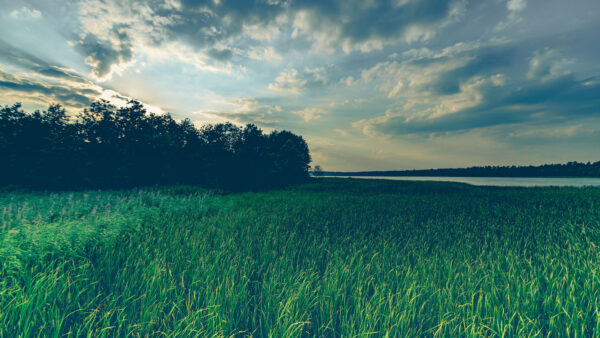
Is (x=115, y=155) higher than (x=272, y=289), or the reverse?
(x=115, y=155)

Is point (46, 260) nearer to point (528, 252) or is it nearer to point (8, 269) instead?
point (8, 269)

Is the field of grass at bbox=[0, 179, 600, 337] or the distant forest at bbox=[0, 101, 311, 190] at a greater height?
the distant forest at bbox=[0, 101, 311, 190]

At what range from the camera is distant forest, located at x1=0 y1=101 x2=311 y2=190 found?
995 inches

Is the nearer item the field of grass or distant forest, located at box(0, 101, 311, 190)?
the field of grass

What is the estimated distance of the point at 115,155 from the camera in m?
30.2

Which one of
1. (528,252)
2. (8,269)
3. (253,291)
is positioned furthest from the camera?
(528,252)

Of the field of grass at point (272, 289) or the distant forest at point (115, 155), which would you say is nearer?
the field of grass at point (272, 289)

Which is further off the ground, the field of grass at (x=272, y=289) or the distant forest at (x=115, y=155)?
the distant forest at (x=115, y=155)

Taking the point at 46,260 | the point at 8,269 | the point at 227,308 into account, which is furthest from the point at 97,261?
the point at 227,308

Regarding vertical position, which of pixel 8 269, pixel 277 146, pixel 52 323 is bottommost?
pixel 52 323

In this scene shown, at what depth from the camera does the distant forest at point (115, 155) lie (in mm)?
25281

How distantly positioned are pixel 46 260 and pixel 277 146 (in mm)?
49148

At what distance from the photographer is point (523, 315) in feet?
10.5

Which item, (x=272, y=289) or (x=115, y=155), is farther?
(x=115, y=155)
